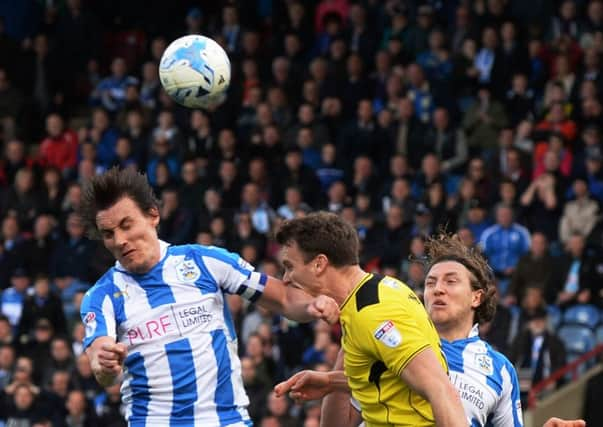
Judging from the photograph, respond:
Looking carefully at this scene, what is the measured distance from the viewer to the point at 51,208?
18.5 metres

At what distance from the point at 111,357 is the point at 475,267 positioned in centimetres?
197

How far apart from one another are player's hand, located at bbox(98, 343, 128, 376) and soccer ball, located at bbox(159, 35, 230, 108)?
2.52m

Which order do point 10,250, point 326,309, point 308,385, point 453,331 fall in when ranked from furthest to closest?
point 10,250
point 453,331
point 308,385
point 326,309

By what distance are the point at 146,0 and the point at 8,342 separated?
306 inches

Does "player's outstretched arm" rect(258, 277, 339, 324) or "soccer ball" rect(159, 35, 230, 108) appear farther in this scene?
"soccer ball" rect(159, 35, 230, 108)

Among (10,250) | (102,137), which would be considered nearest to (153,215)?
(10,250)

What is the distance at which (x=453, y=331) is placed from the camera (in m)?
6.93

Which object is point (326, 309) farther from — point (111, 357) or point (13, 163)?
point (13, 163)

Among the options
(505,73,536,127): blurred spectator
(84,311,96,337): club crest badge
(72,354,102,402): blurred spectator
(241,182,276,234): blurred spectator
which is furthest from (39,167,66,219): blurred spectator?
(84,311,96,337): club crest badge

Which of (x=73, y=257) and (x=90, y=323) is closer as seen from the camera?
(x=90, y=323)

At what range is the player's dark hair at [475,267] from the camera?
702cm

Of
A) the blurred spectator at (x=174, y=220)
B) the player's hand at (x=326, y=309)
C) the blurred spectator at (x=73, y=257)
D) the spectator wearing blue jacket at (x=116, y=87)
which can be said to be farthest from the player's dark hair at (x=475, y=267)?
the spectator wearing blue jacket at (x=116, y=87)

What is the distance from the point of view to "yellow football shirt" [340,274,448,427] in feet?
19.2

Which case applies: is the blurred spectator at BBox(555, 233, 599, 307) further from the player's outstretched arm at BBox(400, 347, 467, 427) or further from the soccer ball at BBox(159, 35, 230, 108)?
the player's outstretched arm at BBox(400, 347, 467, 427)
